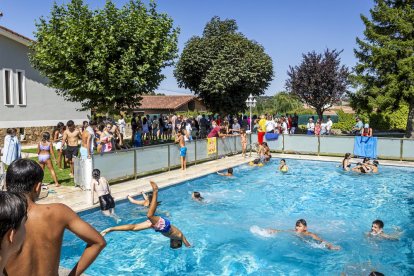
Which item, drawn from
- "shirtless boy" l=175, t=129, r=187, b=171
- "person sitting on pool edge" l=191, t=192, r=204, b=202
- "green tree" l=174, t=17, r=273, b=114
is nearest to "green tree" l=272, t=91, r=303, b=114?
"green tree" l=174, t=17, r=273, b=114

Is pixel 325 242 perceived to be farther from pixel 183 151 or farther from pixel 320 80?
pixel 320 80

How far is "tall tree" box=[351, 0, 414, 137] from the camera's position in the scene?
25.5 m

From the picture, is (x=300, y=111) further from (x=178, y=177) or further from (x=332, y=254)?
(x=332, y=254)

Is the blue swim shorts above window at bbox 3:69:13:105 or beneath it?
beneath

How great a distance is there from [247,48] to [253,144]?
1577 cm

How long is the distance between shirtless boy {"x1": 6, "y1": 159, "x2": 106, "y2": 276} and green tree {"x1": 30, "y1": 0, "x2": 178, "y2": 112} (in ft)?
53.0

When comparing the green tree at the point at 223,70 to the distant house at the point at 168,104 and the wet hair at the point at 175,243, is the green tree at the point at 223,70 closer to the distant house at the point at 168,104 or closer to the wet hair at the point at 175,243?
the distant house at the point at 168,104

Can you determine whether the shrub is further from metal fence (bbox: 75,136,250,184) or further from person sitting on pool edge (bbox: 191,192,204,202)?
person sitting on pool edge (bbox: 191,192,204,202)


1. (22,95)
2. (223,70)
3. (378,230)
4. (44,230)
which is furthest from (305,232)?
(223,70)

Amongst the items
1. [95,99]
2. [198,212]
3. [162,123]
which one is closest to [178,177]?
[198,212]

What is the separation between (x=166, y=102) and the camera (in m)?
56.6

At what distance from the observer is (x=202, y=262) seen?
896 centimetres

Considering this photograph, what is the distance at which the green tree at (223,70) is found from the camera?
3241 cm

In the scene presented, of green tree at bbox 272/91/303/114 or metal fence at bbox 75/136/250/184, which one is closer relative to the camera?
metal fence at bbox 75/136/250/184
